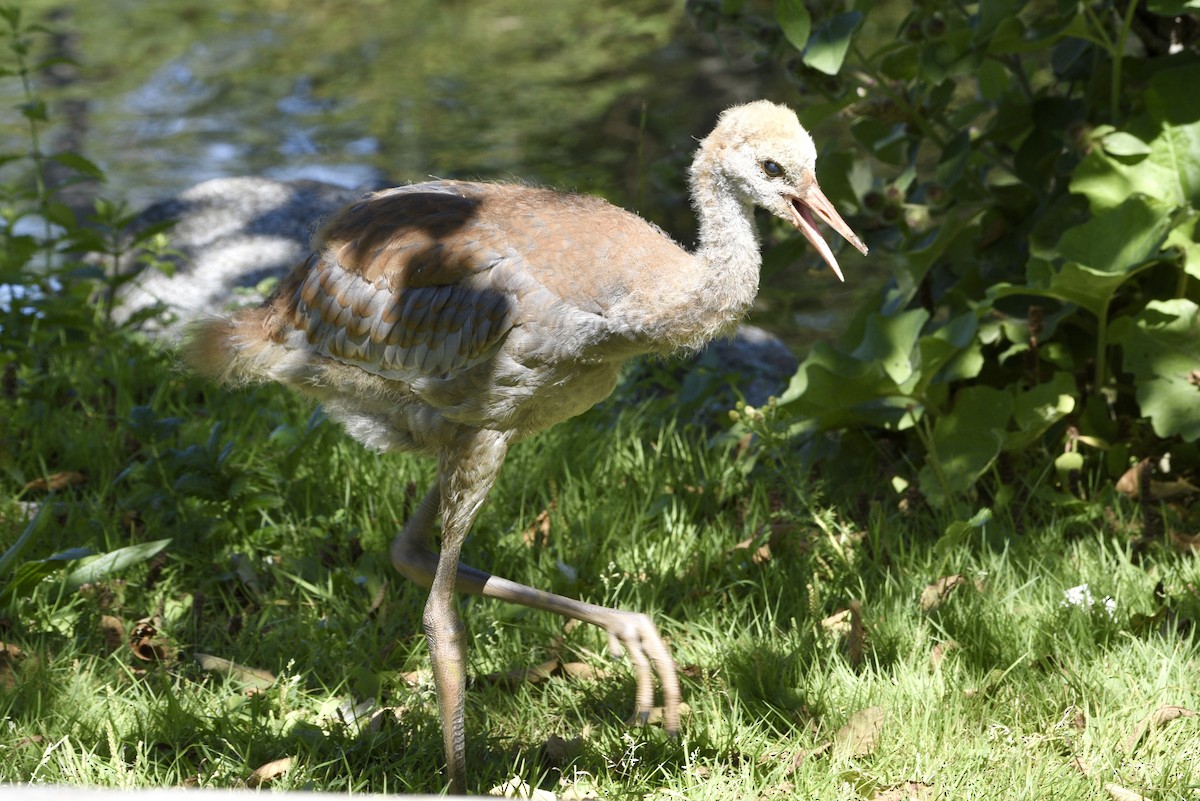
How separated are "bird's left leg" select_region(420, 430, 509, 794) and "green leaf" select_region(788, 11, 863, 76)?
1.56 meters

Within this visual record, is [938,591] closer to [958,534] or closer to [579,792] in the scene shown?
[958,534]

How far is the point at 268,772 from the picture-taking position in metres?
3.47

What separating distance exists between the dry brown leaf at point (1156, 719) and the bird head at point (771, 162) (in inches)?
54.9

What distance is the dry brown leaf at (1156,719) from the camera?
3.41 metres

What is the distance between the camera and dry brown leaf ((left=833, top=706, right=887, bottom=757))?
350 centimetres

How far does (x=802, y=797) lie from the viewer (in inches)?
131

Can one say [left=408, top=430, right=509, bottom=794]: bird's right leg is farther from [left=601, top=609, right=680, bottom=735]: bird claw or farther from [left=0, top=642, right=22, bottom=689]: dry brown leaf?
[left=0, top=642, right=22, bottom=689]: dry brown leaf

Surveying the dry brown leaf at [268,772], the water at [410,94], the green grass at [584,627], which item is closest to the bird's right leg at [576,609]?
the green grass at [584,627]

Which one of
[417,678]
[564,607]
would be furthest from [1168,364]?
[417,678]

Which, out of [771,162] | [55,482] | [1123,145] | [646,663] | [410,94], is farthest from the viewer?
[410,94]

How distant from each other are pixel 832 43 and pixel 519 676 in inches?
84.0

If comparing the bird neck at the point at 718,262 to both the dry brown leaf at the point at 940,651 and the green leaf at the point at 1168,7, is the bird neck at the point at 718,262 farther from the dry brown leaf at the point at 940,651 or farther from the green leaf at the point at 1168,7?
the green leaf at the point at 1168,7

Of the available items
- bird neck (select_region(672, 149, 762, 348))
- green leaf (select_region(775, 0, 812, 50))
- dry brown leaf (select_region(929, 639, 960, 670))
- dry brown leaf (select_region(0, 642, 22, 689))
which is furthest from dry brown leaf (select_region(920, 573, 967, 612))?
dry brown leaf (select_region(0, 642, 22, 689))

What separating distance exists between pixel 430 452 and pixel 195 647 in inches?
41.6
